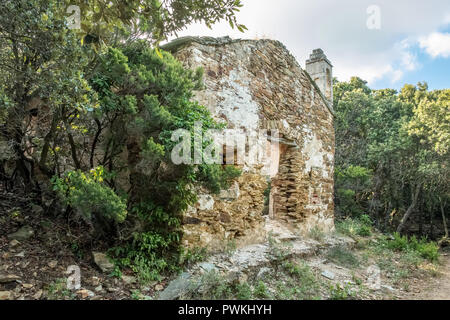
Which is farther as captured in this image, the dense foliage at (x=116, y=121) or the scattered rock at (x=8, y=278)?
the dense foliage at (x=116, y=121)

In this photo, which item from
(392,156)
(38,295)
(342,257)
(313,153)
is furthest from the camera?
(392,156)

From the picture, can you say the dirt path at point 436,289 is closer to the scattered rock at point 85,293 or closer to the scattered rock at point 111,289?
the scattered rock at point 111,289

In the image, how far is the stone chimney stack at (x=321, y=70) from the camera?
26.0 ft

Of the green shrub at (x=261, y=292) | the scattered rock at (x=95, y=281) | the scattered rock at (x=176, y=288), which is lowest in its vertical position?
the green shrub at (x=261, y=292)

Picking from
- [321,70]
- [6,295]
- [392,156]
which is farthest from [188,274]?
[392,156]

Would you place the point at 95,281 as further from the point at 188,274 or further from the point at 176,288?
the point at 188,274

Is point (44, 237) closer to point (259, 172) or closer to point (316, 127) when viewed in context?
point (259, 172)

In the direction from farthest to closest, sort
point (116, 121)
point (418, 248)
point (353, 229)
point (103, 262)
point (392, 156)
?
1. point (392, 156)
2. point (353, 229)
3. point (418, 248)
4. point (116, 121)
5. point (103, 262)

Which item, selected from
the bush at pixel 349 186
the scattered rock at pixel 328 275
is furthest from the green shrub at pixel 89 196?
the bush at pixel 349 186

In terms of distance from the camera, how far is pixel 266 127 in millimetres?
5418

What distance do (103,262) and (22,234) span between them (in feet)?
3.28
